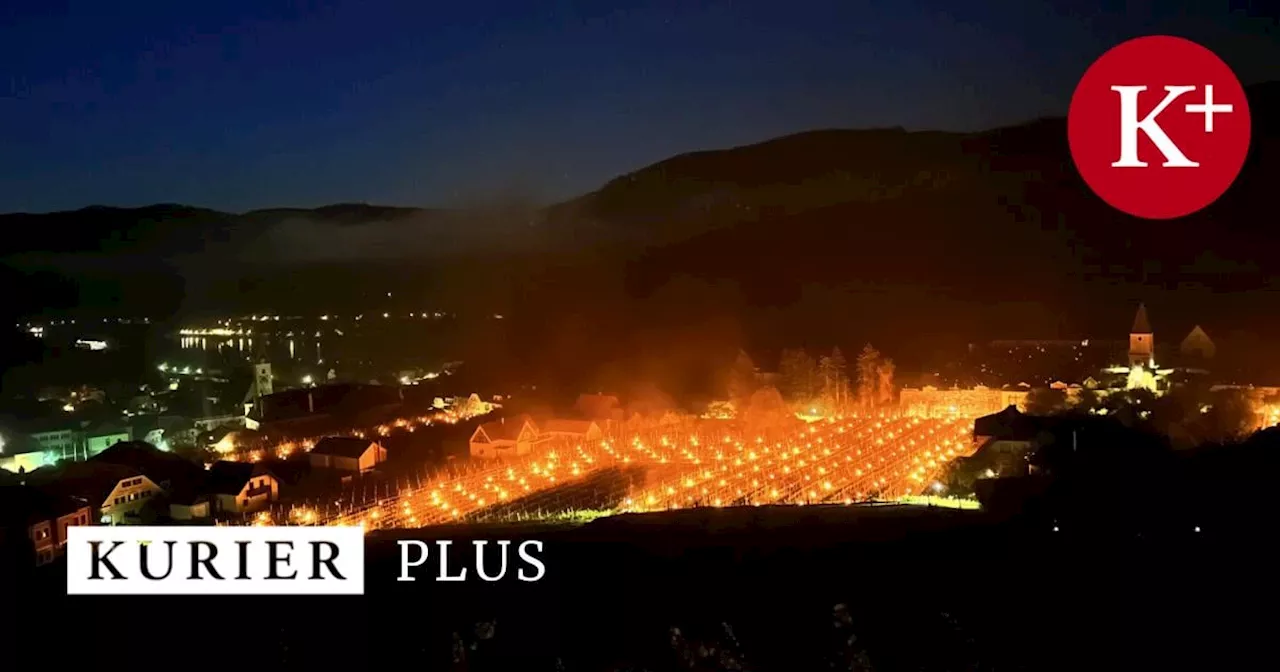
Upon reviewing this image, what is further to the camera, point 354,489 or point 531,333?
point 531,333

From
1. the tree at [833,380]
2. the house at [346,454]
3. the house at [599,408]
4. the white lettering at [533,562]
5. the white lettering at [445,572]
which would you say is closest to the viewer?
the white lettering at [445,572]

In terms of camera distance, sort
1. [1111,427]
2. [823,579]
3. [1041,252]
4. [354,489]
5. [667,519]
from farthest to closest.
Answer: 1. [1041,252]
2. [1111,427]
3. [354,489]
4. [667,519]
5. [823,579]

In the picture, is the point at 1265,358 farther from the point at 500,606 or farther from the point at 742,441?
the point at 500,606

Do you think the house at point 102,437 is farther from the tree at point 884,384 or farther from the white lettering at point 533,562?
the tree at point 884,384

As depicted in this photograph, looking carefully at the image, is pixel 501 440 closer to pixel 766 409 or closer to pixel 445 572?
pixel 766 409

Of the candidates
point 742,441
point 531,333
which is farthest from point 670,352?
point 742,441

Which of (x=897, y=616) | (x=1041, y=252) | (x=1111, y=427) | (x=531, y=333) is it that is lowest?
(x=897, y=616)

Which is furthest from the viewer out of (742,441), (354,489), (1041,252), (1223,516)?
(1041,252)

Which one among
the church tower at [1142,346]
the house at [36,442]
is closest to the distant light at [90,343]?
the house at [36,442]
